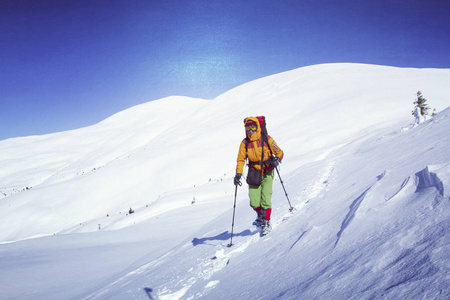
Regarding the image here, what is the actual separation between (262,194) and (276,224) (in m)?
0.58

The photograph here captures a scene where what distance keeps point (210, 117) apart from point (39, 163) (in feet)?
97.2

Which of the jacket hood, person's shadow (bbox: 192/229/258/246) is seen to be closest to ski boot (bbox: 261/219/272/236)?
person's shadow (bbox: 192/229/258/246)

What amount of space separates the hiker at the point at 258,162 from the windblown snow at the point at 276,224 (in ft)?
1.64

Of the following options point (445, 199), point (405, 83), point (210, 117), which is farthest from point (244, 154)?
point (210, 117)

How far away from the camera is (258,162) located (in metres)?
4.52

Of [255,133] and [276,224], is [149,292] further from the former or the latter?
[255,133]

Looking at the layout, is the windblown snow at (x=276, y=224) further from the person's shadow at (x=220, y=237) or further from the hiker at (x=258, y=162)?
the hiker at (x=258, y=162)

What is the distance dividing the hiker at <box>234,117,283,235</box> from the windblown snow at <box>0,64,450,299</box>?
500mm

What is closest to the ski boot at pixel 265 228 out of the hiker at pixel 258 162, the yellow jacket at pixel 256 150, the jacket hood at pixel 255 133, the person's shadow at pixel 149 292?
the hiker at pixel 258 162

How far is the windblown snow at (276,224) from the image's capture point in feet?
5.64

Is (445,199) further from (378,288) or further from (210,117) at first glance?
(210,117)

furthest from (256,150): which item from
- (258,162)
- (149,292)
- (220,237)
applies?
(149,292)

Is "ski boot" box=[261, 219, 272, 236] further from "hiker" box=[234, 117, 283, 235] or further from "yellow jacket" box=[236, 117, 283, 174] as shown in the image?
"yellow jacket" box=[236, 117, 283, 174]

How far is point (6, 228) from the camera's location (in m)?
15.8
